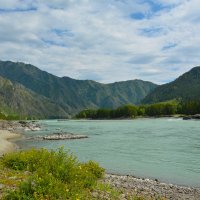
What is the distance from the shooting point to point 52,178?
18.8m

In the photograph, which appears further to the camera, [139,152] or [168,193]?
[139,152]

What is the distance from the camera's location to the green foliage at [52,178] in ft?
57.6

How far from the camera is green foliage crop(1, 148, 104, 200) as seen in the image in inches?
691

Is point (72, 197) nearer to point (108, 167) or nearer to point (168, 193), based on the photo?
point (168, 193)

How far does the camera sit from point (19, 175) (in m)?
23.1

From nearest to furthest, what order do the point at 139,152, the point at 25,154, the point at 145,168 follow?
the point at 25,154 → the point at 145,168 → the point at 139,152

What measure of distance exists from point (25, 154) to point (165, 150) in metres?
37.8

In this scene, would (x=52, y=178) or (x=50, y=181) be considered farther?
(x=52, y=178)

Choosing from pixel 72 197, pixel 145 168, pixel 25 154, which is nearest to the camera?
pixel 72 197

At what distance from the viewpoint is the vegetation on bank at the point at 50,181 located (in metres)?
17.6

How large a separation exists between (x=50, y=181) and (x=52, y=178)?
610 millimetres

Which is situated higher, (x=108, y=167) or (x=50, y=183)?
(x=50, y=183)

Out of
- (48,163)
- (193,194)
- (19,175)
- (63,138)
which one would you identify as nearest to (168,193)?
(193,194)

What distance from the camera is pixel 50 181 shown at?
18172mm
